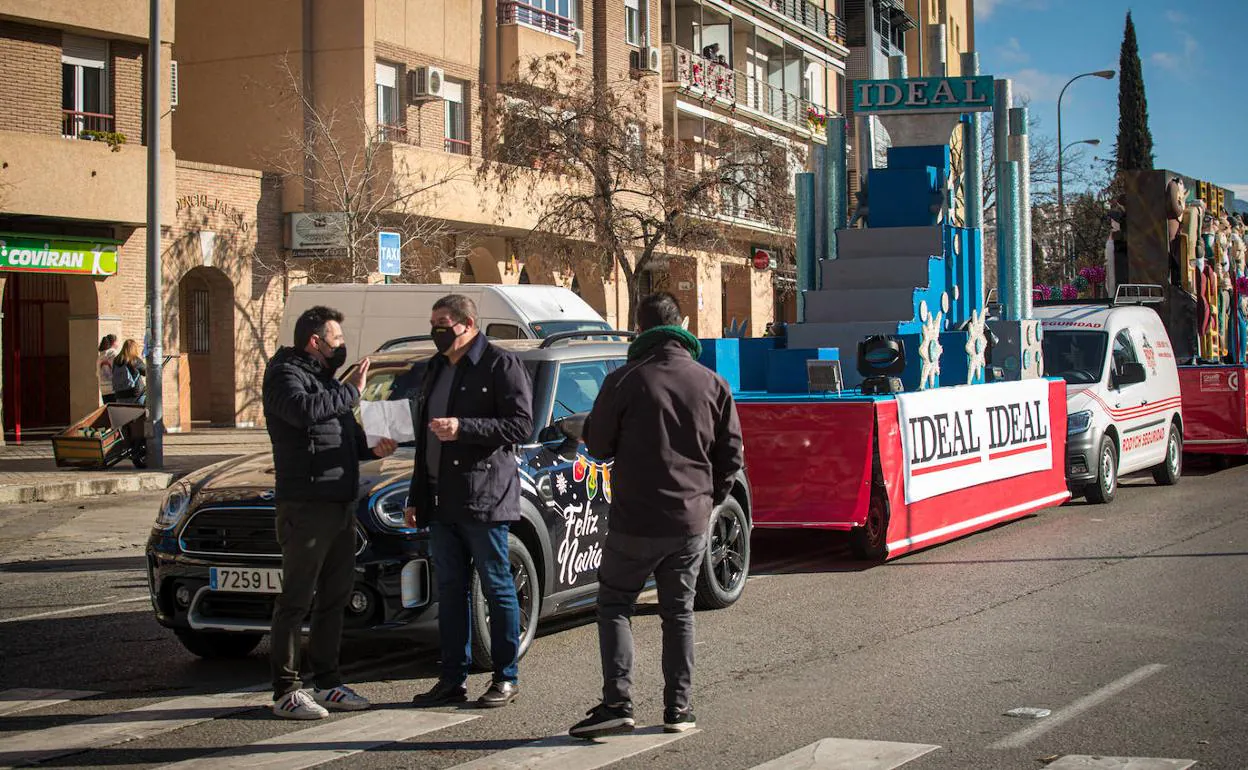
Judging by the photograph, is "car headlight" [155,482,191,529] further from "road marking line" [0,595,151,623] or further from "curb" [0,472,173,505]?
"curb" [0,472,173,505]

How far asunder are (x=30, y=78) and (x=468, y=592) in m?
20.5

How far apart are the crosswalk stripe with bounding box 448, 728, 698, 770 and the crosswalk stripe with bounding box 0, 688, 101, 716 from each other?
249cm

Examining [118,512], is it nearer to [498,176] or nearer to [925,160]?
[925,160]

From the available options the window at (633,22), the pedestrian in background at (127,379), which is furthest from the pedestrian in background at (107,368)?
the window at (633,22)

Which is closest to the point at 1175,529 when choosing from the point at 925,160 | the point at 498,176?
the point at 925,160

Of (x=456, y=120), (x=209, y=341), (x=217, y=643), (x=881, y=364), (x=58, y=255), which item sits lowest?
(x=217, y=643)

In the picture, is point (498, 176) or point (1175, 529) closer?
point (1175, 529)

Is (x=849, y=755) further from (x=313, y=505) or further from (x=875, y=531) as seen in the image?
(x=875, y=531)

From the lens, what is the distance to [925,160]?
1638cm

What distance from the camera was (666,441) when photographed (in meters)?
6.39

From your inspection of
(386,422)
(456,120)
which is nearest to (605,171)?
(456,120)

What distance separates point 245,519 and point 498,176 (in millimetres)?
25274

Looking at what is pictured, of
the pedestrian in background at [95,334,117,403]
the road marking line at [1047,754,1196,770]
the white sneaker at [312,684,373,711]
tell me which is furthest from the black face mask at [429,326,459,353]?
the pedestrian in background at [95,334,117,403]

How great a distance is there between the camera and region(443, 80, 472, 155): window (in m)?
33.2
